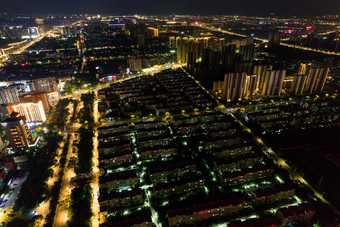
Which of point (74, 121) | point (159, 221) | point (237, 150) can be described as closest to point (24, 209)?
point (159, 221)

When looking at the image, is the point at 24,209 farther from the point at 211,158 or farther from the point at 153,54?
the point at 153,54

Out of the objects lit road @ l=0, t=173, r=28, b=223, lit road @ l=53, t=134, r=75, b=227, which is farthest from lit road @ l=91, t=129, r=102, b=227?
lit road @ l=0, t=173, r=28, b=223

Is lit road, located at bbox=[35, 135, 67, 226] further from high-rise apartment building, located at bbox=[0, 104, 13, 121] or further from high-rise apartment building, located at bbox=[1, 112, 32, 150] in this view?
high-rise apartment building, located at bbox=[0, 104, 13, 121]

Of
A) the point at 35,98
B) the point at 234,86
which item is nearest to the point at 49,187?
the point at 35,98

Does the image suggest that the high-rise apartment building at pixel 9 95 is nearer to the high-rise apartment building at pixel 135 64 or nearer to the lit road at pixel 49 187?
the lit road at pixel 49 187

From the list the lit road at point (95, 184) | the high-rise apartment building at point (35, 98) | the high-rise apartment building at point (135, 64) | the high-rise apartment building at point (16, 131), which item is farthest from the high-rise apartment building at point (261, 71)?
the high-rise apartment building at point (16, 131)

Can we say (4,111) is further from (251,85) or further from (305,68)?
(305,68)
